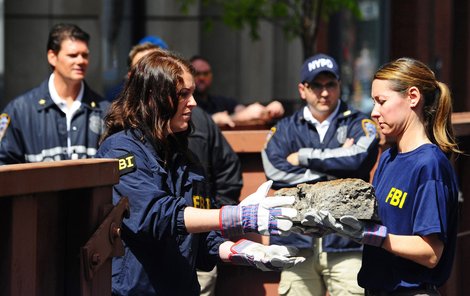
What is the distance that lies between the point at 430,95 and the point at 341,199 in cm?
65

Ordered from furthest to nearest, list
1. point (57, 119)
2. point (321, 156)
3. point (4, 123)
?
point (57, 119), point (4, 123), point (321, 156)

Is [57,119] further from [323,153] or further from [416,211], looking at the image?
[416,211]

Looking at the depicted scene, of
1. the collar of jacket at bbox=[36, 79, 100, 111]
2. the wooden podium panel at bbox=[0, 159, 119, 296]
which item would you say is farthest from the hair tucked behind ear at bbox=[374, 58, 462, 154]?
the collar of jacket at bbox=[36, 79, 100, 111]

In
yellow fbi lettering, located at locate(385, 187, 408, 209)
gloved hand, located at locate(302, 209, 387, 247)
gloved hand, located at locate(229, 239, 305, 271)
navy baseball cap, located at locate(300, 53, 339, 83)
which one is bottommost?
gloved hand, located at locate(229, 239, 305, 271)

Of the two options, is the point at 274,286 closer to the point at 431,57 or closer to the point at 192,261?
the point at 192,261

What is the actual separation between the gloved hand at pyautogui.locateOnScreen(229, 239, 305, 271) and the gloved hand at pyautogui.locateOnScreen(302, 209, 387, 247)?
181 mm

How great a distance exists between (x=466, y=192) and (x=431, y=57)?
11538 mm

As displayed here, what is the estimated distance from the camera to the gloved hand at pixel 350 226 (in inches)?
164

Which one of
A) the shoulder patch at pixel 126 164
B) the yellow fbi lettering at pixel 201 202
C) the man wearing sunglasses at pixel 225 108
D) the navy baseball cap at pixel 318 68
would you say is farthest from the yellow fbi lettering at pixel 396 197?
the man wearing sunglasses at pixel 225 108

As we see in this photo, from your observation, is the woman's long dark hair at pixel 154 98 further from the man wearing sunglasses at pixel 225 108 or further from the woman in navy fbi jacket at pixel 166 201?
the man wearing sunglasses at pixel 225 108

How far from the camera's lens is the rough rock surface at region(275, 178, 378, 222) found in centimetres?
429

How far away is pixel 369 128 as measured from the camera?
6.38 m

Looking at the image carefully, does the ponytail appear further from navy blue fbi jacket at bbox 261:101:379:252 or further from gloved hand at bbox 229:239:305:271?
navy blue fbi jacket at bbox 261:101:379:252

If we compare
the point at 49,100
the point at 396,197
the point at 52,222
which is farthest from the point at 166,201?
the point at 49,100
